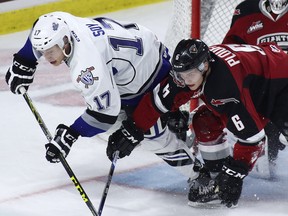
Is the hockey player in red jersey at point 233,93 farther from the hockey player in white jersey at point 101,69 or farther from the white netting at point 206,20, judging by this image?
the white netting at point 206,20

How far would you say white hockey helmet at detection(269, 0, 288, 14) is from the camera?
13.9ft

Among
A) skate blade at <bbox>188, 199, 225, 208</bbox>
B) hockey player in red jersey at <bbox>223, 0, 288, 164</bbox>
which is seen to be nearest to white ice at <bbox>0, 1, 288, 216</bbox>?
skate blade at <bbox>188, 199, 225, 208</bbox>

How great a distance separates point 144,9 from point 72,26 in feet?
10.4

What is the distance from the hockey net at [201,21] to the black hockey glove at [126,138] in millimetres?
884

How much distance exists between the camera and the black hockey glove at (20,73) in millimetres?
4004

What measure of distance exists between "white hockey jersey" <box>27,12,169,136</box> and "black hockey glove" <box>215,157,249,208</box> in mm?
522

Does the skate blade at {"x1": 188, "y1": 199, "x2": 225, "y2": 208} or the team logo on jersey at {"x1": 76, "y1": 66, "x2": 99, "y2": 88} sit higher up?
the team logo on jersey at {"x1": 76, "y1": 66, "x2": 99, "y2": 88}

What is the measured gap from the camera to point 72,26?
144 inches

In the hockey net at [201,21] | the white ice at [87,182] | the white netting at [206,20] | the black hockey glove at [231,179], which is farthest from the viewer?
the white netting at [206,20]

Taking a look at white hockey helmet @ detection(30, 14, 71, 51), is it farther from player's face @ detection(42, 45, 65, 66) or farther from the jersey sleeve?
the jersey sleeve

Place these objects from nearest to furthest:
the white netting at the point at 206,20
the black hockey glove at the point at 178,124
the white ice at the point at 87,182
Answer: the white ice at the point at 87,182, the black hockey glove at the point at 178,124, the white netting at the point at 206,20

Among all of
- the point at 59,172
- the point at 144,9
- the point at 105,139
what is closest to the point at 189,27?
the point at 105,139

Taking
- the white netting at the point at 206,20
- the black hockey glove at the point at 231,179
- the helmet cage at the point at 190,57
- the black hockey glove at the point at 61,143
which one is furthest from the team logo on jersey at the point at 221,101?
the white netting at the point at 206,20

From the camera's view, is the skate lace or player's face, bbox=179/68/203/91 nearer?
player's face, bbox=179/68/203/91
